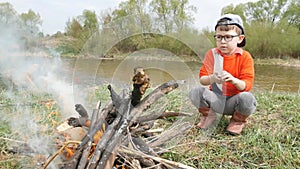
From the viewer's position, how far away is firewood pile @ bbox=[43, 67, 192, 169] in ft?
4.67

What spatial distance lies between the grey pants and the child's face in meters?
0.39

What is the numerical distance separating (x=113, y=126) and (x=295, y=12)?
95.9 ft

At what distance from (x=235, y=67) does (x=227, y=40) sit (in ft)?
0.85

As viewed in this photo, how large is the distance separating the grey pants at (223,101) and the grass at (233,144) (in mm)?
123

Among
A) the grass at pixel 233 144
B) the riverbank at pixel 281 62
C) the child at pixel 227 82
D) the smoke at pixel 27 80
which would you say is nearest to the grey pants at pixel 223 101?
the child at pixel 227 82

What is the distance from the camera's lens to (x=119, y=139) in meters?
1.50

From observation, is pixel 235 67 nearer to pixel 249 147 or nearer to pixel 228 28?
pixel 228 28

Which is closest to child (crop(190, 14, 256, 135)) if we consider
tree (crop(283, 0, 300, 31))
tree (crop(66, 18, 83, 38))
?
tree (crop(66, 18, 83, 38))

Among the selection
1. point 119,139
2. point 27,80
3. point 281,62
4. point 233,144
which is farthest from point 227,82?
point 281,62

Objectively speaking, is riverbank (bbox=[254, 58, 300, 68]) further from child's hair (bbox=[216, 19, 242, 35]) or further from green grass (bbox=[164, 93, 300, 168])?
child's hair (bbox=[216, 19, 242, 35])

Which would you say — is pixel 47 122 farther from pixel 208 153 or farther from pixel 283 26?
pixel 283 26

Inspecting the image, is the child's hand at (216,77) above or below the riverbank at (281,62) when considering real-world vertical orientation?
above

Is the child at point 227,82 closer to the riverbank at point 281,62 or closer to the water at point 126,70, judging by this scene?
the water at point 126,70

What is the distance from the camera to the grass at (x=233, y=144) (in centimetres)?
179
